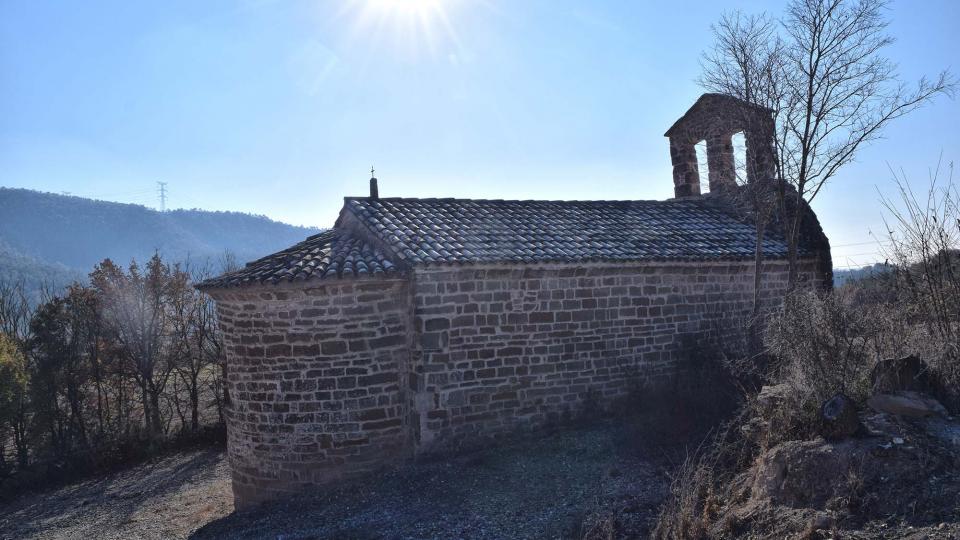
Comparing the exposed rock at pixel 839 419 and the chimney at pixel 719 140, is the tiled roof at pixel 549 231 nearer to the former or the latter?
the chimney at pixel 719 140

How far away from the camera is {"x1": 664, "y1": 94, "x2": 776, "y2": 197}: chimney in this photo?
10208mm

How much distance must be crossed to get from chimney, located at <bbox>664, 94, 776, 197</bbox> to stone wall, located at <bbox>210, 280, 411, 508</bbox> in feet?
21.4

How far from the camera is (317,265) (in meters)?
8.12

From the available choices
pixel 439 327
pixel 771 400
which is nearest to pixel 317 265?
pixel 439 327

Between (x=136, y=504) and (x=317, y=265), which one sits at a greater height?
(x=317, y=265)

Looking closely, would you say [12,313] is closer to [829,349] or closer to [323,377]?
[323,377]

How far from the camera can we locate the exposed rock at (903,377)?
5.31 m

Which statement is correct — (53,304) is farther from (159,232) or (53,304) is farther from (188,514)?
(159,232)

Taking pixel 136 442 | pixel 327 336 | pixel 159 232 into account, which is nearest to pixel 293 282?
pixel 327 336

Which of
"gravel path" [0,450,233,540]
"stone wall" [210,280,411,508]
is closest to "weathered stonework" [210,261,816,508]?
"stone wall" [210,280,411,508]

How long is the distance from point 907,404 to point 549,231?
587 centimetres

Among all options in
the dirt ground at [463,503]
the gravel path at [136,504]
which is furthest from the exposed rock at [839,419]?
the gravel path at [136,504]

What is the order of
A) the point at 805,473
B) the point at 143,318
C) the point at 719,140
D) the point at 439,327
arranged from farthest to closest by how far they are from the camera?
the point at 143,318
the point at 719,140
the point at 439,327
the point at 805,473

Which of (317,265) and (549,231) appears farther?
(549,231)
